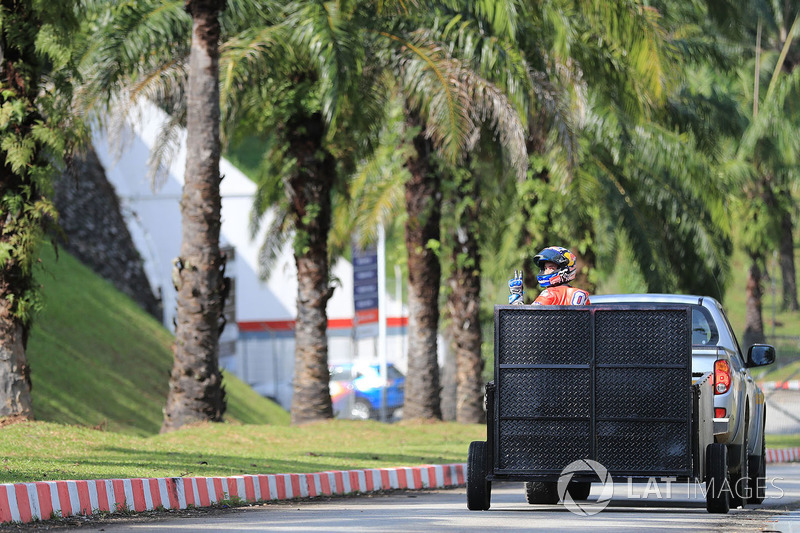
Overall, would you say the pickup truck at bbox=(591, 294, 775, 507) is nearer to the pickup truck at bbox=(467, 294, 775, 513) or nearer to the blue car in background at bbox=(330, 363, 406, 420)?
the pickup truck at bbox=(467, 294, 775, 513)

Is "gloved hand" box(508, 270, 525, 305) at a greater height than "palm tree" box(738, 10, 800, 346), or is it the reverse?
"palm tree" box(738, 10, 800, 346)

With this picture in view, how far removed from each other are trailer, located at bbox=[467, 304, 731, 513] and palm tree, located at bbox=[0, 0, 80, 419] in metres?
8.08

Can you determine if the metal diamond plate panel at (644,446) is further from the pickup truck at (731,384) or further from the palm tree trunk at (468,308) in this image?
the palm tree trunk at (468,308)

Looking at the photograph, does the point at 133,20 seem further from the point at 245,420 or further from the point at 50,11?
the point at 245,420

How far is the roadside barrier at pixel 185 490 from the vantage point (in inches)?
357

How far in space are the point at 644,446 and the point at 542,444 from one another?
713 millimetres

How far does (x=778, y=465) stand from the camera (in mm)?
20922

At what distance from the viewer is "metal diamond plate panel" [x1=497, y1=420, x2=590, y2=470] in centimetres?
900

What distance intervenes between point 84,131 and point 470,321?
10.3m

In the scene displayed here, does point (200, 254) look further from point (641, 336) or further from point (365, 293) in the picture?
point (365, 293)

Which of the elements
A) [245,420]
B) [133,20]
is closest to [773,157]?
[245,420]

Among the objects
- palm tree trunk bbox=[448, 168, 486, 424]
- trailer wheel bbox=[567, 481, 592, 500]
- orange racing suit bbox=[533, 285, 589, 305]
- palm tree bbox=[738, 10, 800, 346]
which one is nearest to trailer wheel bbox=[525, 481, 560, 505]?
trailer wheel bbox=[567, 481, 592, 500]

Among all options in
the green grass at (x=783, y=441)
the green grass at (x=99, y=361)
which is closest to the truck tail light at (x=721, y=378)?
the green grass at (x=99, y=361)

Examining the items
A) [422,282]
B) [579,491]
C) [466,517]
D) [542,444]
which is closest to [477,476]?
[466,517]
